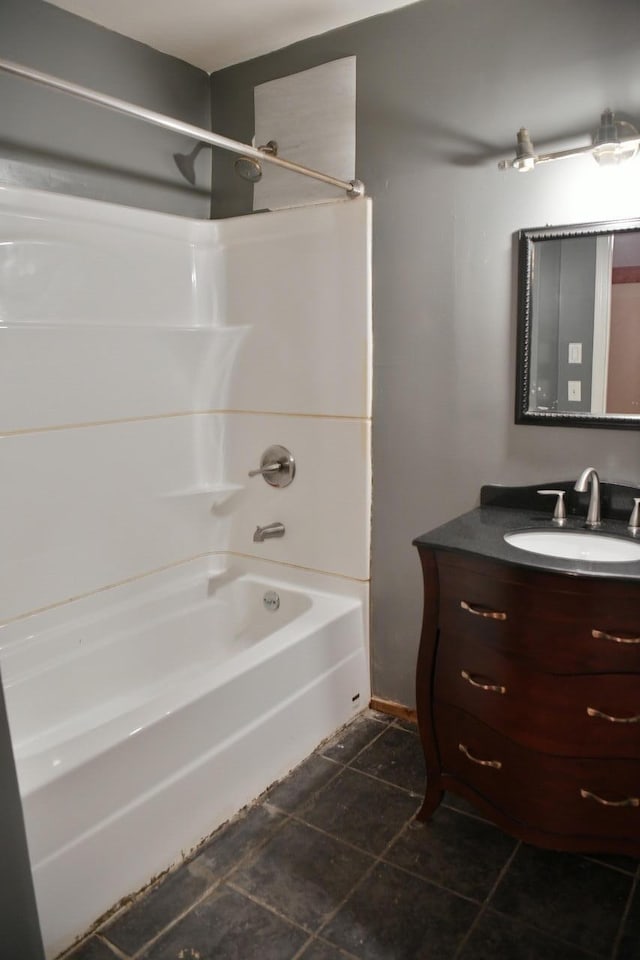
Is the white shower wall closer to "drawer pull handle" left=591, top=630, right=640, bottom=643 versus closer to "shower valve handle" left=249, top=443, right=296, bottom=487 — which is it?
"shower valve handle" left=249, top=443, right=296, bottom=487

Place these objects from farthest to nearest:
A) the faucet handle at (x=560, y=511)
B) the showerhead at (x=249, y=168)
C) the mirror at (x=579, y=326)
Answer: the showerhead at (x=249, y=168)
the faucet handle at (x=560, y=511)
the mirror at (x=579, y=326)

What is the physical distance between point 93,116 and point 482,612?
1.86m

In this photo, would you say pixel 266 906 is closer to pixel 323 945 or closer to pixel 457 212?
pixel 323 945

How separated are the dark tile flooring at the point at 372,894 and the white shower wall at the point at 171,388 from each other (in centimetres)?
80

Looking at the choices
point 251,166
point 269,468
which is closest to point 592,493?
point 269,468

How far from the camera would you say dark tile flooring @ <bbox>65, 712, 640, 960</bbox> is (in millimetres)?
1458

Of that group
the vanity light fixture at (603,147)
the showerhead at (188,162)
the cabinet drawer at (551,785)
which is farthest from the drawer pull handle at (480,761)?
the showerhead at (188,162)

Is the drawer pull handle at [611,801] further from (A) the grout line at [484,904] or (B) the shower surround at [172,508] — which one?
(B) the shower surround at [172,508]

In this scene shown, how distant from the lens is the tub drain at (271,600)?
94.9 inches

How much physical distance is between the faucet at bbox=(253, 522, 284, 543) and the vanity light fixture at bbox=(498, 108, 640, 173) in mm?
1334

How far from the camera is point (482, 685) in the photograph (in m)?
1.62

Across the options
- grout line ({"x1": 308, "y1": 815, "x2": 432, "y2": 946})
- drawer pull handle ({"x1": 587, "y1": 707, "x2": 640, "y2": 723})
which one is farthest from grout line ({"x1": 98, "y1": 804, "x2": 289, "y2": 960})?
drawer pull handle ({"x1": 587, "y1": 707, "x2": 640, "y2": 723})

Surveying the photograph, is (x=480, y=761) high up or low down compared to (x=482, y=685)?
down

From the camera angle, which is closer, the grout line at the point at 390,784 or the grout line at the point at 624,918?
the grout line at the point at 624,918
